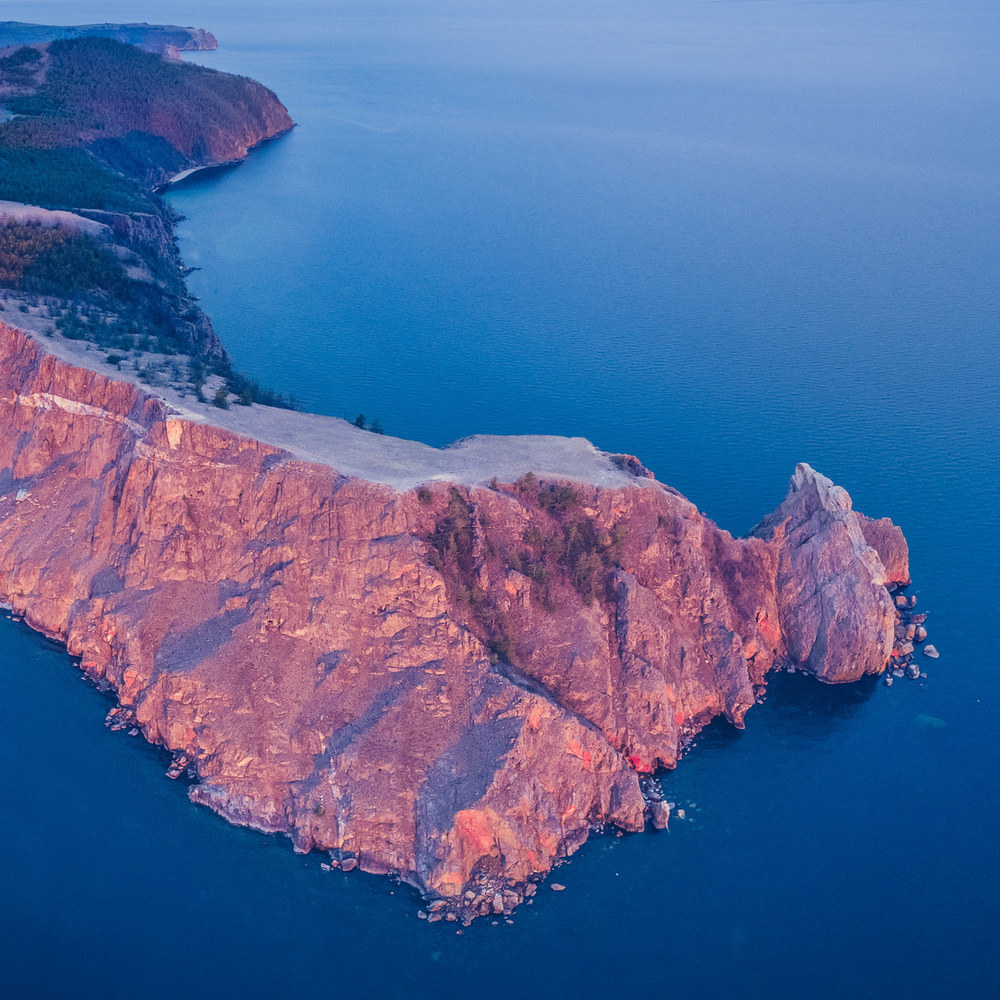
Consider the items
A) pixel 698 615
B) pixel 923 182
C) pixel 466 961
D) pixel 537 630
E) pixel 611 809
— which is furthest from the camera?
pixel 923 182

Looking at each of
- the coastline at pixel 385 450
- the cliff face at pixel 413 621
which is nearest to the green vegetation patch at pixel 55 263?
the coastline at pixel 385 450

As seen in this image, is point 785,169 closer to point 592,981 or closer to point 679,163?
point 679,163

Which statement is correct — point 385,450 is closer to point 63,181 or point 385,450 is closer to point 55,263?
point 55,263

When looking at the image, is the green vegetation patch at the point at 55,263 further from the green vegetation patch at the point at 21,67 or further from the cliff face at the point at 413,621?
the green vegetation patch at the point at 21,67

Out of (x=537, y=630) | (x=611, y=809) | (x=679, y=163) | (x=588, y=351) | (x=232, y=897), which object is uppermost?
(x=679, y=163)

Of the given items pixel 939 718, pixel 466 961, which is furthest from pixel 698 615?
pixel 466 961
